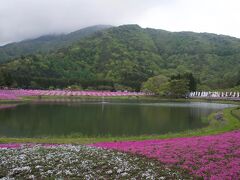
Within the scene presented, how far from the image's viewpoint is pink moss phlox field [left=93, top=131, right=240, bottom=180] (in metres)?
16.1

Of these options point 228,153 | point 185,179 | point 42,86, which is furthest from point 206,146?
point 42,86

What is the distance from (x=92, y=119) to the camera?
155ft

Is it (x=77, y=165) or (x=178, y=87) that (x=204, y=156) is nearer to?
(x=77, y=165)

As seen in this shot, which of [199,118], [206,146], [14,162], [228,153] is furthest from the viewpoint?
[199,118]

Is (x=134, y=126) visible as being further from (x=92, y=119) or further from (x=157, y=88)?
(x=157, y=88)

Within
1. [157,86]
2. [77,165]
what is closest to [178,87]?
[157,86]

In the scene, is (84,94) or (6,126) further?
(84,94)

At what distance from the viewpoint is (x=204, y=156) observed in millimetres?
19484

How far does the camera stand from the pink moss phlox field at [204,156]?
1612 cm

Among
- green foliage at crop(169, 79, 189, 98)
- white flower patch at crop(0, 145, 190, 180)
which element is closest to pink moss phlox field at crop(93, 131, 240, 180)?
white flower patch at crop(0, 145, 190, 180)

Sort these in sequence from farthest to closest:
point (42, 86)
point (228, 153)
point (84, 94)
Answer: point (42, 86)
point (84, 94)
point (228, 153)

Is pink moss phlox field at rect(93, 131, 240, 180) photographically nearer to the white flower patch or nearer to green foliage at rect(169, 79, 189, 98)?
the white flower patch

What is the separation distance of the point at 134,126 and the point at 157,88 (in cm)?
9720

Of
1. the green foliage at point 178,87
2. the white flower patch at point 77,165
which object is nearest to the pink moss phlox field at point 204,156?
the white flower patch at point 77,165
